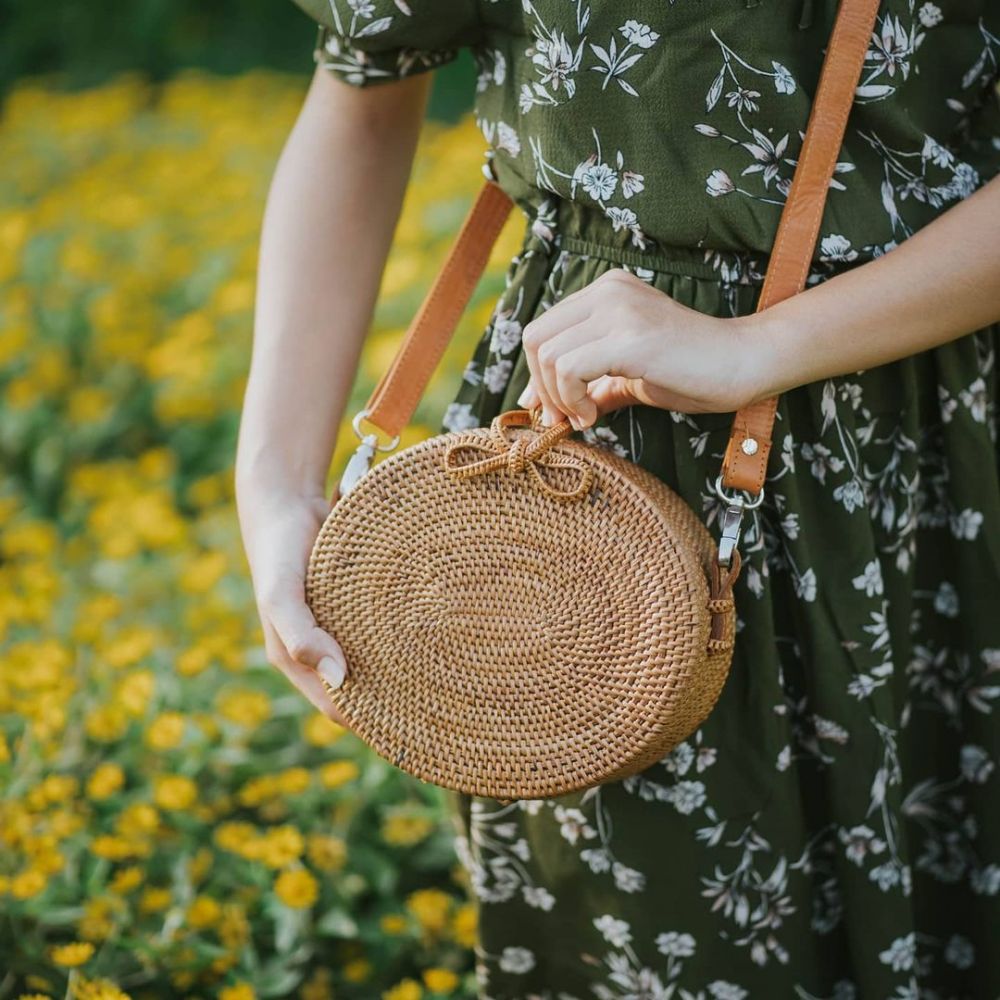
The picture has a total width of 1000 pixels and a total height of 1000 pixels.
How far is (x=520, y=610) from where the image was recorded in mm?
945

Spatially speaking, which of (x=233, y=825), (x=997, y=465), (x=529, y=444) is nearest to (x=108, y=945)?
(x=233, y=825)

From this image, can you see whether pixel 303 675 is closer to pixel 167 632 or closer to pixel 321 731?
pixel 321 731

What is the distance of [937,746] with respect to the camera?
1186 millimetres

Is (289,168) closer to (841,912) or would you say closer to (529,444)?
(529,444)

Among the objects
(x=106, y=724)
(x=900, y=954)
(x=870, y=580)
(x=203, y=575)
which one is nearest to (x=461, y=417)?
(x=870, y=580)

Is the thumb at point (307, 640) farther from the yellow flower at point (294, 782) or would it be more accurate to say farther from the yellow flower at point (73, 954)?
the yellow flower at point (294, 782)

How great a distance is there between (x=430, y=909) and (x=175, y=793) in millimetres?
398

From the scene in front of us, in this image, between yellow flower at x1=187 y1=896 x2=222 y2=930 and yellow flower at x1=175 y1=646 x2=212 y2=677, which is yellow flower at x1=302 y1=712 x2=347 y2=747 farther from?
yellow flower at x1=187 y1=896 x2=222 y2=930

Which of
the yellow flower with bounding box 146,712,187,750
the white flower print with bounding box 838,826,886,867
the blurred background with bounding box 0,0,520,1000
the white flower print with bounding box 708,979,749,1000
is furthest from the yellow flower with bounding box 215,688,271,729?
the white flower print with bounding box 838,826,886,867

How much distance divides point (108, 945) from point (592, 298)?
1.11m

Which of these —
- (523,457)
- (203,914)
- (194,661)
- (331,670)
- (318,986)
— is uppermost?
Answer: (523,457)

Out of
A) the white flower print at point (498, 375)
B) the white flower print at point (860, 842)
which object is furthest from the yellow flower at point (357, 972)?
the white flower print at point (498, 375)

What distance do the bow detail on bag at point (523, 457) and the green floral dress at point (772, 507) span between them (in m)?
0.11

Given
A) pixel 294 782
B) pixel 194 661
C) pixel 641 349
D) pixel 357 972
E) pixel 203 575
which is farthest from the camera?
pixel 203 575
